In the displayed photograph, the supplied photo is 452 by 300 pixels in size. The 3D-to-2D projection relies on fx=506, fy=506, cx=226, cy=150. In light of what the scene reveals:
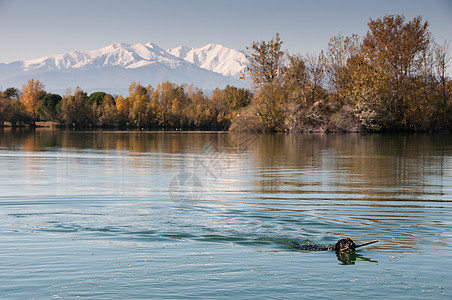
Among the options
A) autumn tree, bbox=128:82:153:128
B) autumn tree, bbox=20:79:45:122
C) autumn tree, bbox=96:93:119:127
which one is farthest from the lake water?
autumn tree, bbox=20:79:45:122

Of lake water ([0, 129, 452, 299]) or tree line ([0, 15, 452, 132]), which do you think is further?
tree line ([0, 15, 452, 132])

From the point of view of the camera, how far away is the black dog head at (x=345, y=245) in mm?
7471

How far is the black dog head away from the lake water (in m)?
0.13

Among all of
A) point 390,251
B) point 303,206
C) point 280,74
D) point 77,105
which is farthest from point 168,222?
point 77,105

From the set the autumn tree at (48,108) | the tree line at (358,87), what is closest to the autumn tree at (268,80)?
the tree line at (358,87)

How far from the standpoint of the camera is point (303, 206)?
11.5m

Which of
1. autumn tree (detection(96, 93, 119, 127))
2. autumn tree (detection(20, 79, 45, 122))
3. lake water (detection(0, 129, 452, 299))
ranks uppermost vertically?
autumn tree (detection(20, 79, 45, 122))

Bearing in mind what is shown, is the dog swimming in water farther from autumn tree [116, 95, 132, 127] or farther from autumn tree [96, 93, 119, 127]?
autumn tree [116, 95, 132, 127]

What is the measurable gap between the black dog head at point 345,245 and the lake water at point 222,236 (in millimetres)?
135

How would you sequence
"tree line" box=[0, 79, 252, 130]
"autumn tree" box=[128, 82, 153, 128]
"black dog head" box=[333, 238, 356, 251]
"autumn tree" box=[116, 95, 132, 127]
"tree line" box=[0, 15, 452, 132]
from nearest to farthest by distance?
"black dog head" box=[333, 238, 356, 251] → "tree line" box=[0, 15, 452, 132] → "tree line" box=[0, 79, 252, 130] → "autumn tree" box=[128, 82, 153, 128] → "autumn tree" box=[116, 95, 132, 127]

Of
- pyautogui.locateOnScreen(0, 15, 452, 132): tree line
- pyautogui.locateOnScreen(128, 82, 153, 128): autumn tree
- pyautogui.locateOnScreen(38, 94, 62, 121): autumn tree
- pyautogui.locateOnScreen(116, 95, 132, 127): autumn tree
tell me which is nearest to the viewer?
pyautogui.locateOnScreen(0, 15, 452, 132): tree line

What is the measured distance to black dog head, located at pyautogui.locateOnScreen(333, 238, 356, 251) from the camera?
747 centimetres

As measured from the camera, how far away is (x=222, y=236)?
873 cm

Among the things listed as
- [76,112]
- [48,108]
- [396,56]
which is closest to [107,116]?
[76,112]
